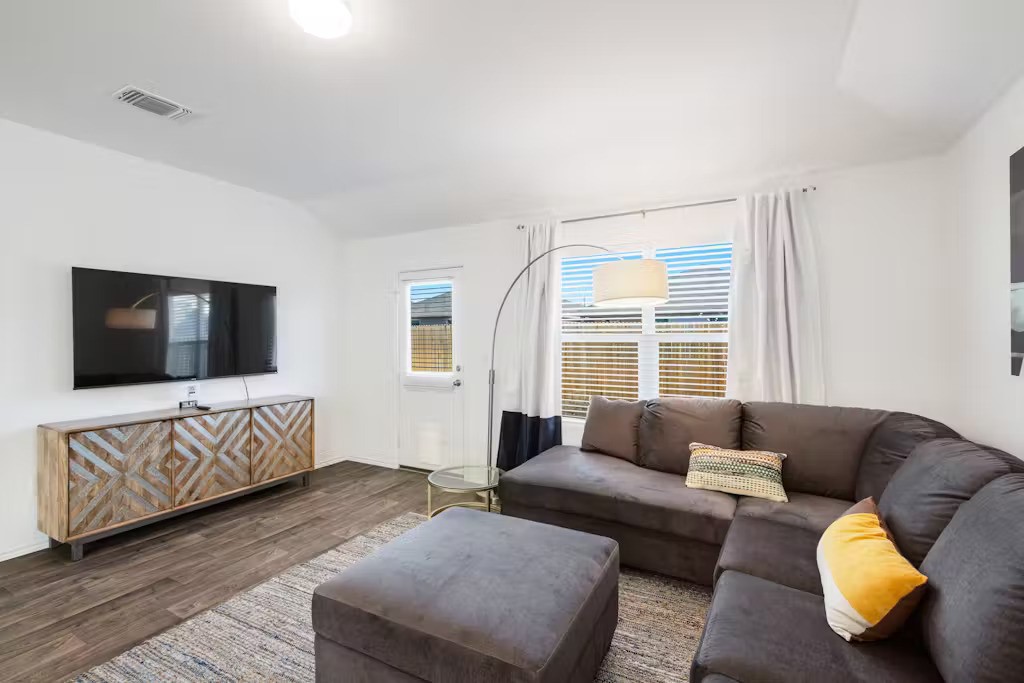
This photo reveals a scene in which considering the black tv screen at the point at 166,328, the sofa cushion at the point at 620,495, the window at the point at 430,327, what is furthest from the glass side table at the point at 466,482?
the black tv screen at the point at 166,328

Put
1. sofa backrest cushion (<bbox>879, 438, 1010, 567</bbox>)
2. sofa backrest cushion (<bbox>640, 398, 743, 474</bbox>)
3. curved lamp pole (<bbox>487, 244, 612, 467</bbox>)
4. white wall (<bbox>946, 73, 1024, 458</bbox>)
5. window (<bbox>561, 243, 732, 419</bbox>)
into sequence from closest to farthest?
sofa backrest cushion (<bbox>879, 438, 1010, 567</bbox>) < white wall (<bbox>946, 73, 1024, 458</bbox>) < sofa backrest cushion (<bbox>640, 398, 743, 474</bbox>) < window (<bbox>561, 243, 732, 419</bbox>) < curved lamp pole (<bbox>487, 244, 612, 467</bbox>)

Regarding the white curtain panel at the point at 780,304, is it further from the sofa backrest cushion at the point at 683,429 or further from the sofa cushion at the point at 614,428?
the sofa cushion at the point at 614,428

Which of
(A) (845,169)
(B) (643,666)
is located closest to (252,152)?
(B) (643,666)

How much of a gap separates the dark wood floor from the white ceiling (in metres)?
2.63

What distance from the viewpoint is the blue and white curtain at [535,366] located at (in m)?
3.77

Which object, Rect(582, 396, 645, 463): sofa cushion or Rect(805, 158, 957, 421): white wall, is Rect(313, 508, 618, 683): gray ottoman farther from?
Rect(805, 158, 957, 421): white wall

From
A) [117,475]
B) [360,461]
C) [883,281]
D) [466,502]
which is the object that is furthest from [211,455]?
[883,281]

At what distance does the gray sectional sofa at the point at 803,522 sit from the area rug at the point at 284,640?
240mm

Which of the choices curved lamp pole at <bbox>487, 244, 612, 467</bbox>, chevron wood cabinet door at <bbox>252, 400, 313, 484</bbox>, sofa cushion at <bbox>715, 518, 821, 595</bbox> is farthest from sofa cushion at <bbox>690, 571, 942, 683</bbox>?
chevron wood cabinet door at <bbox>252, 400, 313, 484</bbox>

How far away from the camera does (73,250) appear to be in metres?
2.97

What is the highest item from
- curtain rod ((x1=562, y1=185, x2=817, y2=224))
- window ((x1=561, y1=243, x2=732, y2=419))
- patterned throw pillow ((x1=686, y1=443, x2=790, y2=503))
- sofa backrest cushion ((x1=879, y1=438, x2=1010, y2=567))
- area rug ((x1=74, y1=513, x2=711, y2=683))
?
curtain rod ((x1=562, y1=185, x2=817, y2=224))

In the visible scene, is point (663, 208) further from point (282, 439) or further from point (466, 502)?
point (282, 439)

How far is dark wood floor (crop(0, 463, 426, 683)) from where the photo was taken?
1.96 metres

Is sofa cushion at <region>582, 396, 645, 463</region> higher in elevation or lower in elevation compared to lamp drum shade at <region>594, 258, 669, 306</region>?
lower
